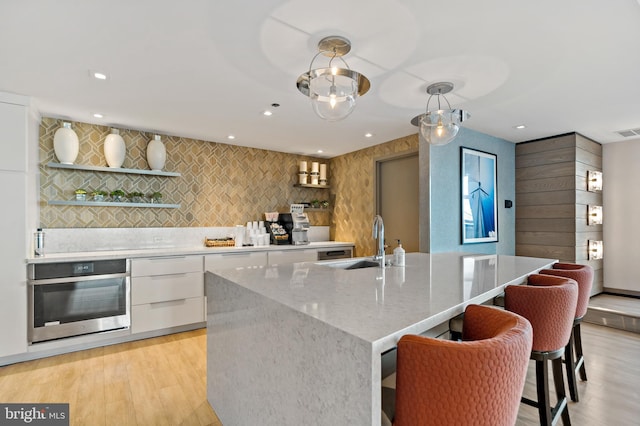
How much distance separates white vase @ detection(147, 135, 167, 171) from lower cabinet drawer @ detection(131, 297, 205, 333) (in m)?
1.62

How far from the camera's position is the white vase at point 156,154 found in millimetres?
3898

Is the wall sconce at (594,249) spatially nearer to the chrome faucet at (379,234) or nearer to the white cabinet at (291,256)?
the white cabinet at (291,256)

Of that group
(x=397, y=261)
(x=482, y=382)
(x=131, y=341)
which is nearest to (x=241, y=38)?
(x=397, y=261)

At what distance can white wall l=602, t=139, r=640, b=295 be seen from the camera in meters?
4.62

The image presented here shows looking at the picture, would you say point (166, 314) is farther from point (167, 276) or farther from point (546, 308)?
point (546, 308)

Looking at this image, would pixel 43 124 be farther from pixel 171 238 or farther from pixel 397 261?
pixel 397 261

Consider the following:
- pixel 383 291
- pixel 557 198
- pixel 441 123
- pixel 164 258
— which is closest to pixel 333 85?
pixel 441 123

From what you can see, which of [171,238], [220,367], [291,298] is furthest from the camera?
[171,238]

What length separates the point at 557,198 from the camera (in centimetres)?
445

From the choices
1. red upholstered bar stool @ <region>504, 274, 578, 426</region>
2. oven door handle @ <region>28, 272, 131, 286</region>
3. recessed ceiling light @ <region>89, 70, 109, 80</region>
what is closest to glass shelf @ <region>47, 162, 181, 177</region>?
oven door handle @ <region>28, 272, 131, 286</region>

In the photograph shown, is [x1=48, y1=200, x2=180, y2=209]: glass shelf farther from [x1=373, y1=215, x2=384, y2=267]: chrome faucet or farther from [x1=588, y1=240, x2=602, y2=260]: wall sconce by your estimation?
[x1=588, y1=240, x2=602, y2=260]: wall sconce

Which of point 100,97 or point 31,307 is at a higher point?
point 100,97

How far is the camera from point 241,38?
199 centimetres

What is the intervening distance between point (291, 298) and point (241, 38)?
1616 millimetres
